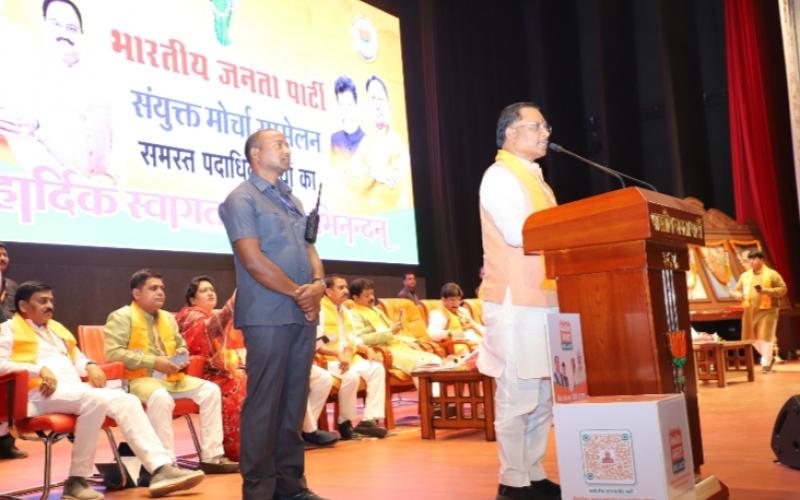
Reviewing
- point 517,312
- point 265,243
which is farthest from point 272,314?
point 517,312

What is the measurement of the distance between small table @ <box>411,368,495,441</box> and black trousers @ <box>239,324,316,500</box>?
2.01m

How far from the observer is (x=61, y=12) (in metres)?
5.64

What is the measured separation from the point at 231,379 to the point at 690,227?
2.60 meters

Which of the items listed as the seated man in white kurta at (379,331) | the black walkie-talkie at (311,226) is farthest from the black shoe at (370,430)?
the black walkie-talkie at (311,226)

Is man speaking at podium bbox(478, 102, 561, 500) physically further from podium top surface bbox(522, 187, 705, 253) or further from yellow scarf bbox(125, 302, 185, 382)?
yellow scarf bbox(125, 302, 185, 382)

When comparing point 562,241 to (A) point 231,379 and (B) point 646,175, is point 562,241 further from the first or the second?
(B) point 646,175

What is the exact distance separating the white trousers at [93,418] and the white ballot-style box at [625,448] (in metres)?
1.91

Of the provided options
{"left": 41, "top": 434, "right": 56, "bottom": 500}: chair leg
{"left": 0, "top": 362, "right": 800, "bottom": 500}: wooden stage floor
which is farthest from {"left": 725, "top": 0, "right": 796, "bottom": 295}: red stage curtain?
{"left": 41, "top": 434, "right": 56, "bottom": 500}: chair leg

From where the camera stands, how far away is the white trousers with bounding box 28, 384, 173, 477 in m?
3.40

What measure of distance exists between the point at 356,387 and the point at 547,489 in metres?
2.61

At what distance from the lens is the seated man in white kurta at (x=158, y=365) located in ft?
12.7

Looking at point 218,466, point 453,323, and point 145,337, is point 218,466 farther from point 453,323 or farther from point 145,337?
point 453,323

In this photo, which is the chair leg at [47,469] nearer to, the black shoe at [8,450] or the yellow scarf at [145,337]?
the yellow scarf at [145,337]

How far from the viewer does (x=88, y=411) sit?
343 centimetres
